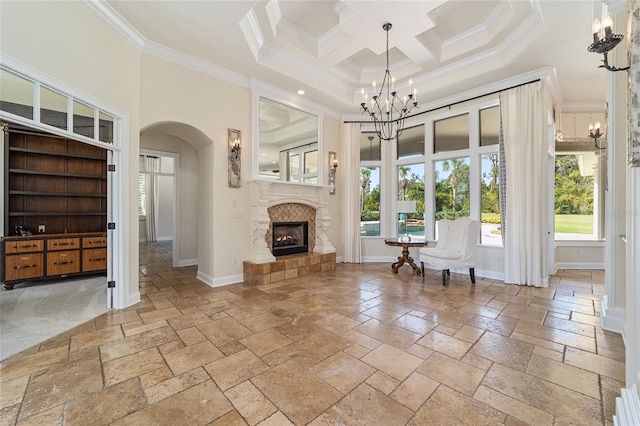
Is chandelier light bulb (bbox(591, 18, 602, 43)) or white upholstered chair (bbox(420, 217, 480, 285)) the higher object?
chandelier light bulb (bbox(591, 18, 602, 43))

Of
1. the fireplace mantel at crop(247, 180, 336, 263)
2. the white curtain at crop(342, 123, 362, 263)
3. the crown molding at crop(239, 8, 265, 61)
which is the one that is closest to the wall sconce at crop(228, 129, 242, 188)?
the fireplace mantel at crop(247, 180, 336, 263)

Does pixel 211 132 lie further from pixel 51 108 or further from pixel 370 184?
pixel 370 184

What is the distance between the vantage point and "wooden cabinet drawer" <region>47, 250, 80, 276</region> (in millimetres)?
4398

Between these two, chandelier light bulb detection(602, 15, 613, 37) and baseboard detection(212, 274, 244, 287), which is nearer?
chandelier light bulb detection(602, 15, 613, 37)

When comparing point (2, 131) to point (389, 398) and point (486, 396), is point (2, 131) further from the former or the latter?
point (486, 396)

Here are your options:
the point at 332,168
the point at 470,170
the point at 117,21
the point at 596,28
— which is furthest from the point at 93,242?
the point at 470,170

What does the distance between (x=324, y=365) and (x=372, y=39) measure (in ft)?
14.4

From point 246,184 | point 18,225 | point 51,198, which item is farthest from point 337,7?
point 18,225

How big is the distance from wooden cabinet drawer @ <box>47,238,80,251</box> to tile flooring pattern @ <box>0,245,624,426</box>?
7.19 feet

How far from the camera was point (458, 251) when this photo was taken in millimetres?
4684

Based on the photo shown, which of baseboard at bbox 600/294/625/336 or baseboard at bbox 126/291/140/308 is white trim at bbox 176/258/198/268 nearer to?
baseboard at bbox 126/291/140/308

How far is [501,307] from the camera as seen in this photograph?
11.5ft

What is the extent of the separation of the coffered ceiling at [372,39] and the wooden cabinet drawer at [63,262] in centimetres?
355

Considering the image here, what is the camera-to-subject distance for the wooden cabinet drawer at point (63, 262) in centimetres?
440
